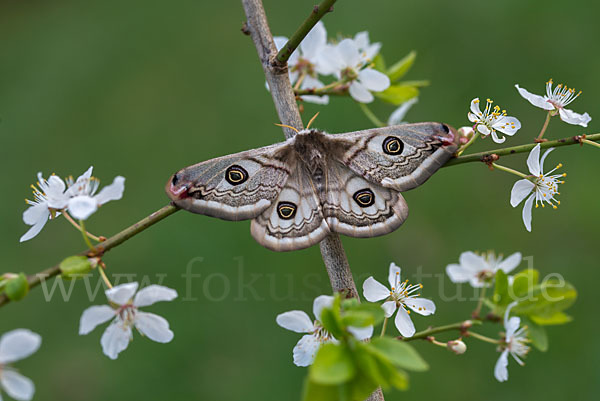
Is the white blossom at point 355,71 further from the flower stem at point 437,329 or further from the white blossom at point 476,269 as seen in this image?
the flower stem at point 437,329

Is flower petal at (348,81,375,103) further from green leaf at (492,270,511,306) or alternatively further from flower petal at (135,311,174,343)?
flower petal at (135,311,174,343)

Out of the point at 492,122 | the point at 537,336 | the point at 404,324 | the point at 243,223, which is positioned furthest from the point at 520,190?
the point at 243,223

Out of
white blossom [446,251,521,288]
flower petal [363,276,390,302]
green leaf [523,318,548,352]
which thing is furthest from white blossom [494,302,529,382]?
flower petal [363,276,390,302]

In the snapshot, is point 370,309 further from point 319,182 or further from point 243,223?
point 243,223

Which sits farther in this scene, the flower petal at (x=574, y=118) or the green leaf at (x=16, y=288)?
the flower petal at (x=574, y=118)

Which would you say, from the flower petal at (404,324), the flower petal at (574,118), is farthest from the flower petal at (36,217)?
the flower petal at (574,118)
